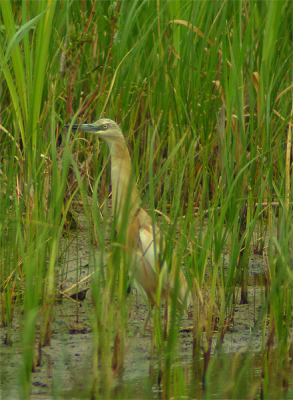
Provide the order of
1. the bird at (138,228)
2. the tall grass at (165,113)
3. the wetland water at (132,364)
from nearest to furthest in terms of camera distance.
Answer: the wetland water at (132,364) < the tall grass at (165,113) < the bird at (138,228)

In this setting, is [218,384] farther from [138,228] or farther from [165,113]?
[165,113]

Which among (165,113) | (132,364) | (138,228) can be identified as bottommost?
(132,364)

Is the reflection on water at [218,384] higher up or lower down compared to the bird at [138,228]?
lower down

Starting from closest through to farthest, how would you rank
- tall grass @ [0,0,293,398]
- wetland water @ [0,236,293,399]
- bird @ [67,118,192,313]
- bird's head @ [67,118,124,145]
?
wetland water @ [0,236,293,399]
tall grass @ [0,0,293,398]
bird @ [67,118,192,313]
bird's head @ [67,118,124,145]

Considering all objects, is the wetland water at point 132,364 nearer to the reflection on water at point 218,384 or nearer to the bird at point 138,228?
the reflection on water at point 218,384

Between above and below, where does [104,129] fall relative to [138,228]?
above

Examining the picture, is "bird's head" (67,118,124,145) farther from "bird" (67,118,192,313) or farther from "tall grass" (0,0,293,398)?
"tall grass" (0,0,293,398)

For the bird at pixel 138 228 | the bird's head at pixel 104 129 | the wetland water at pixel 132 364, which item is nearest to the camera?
the wetland water at pixel 132 364

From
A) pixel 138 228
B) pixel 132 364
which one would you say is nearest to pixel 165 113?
pixel 138 228

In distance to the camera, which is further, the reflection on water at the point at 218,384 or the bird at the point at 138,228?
the bird at the point at 138,228

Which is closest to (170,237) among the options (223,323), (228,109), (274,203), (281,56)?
(223,323)

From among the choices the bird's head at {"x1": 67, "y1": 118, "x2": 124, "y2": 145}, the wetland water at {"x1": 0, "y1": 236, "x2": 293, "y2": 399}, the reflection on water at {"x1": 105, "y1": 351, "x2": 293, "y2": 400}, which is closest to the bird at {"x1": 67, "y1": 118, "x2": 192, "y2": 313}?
the bird's head at {"x1": 67, "y1": 118, "x2": 124, "y2": 145}

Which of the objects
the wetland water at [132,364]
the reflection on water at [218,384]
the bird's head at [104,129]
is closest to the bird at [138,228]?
the bird's head at [104,129]

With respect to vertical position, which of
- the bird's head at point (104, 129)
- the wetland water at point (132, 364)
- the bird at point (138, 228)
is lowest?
the wetland water at point (132, 364)
